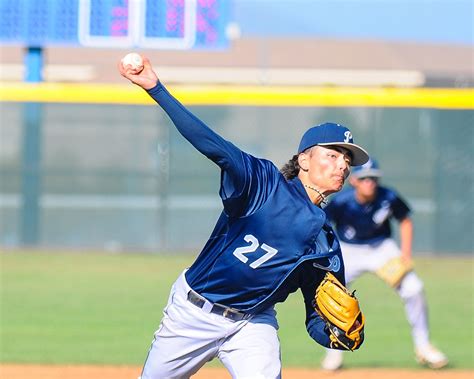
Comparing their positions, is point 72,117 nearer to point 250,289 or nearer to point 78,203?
point 78,203

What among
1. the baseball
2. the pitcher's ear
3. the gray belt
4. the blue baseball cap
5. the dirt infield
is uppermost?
the baseball

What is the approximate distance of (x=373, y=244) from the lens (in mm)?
7820

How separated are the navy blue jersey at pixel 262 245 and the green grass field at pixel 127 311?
3.33 metres

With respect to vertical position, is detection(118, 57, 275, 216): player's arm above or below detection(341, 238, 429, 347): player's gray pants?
above

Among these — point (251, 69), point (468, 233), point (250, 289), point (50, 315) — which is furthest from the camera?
point (251, 69)

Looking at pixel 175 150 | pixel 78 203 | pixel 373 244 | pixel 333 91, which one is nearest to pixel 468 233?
pixel 333 91

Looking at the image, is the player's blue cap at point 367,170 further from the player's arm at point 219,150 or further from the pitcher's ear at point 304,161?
the player's arm at point 219,150

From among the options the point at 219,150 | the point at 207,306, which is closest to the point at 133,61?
the point at 219,150

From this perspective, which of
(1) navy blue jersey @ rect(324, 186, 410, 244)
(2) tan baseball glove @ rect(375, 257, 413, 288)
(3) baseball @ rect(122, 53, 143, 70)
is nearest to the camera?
(3) baseball @ rect(122, 53, 143, 70)

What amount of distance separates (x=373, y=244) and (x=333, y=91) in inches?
202

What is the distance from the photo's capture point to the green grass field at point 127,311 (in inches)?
305

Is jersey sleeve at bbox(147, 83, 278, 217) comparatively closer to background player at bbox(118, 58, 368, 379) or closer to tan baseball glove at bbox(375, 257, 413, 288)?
background player at bbox(118, 58, 368, 379)

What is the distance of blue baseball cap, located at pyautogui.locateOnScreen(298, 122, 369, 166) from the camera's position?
163 inches

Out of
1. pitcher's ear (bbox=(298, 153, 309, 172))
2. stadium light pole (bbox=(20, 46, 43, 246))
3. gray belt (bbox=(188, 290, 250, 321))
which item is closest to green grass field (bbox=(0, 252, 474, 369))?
stadium light pole (bbox=(20, 46, 43, 246))
